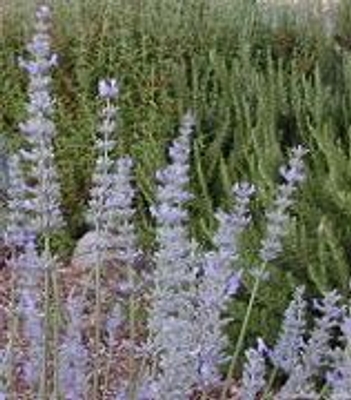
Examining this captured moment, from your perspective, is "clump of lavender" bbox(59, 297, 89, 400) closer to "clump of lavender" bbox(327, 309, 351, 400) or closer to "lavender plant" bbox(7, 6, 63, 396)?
"lavender plant" bbox(7, 6, 63, 396)

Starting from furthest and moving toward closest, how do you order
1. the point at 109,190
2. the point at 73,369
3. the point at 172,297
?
the point at 73,369 → the point at 109,190 → the point at 172,297

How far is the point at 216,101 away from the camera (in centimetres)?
562

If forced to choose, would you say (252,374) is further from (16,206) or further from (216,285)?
(16,206)

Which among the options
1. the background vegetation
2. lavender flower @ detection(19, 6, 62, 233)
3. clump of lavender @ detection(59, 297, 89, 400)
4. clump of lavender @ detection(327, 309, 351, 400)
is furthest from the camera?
the background vegetation

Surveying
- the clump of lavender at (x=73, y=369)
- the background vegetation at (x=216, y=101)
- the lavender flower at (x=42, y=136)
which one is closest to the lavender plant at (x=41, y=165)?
the lavender flower at (x=42, y=136)

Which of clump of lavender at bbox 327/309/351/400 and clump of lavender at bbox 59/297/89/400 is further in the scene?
clump of lavender at bbox 59/297/89/400

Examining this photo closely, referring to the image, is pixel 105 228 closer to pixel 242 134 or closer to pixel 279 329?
pixel 279 329

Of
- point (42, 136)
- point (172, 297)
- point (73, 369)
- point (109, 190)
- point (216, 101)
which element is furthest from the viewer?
point (216, 101)

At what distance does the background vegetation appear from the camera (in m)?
4.50

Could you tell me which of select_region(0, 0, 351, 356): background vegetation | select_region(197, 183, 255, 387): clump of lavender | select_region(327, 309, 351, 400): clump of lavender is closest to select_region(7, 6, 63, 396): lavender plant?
select_region(197, 183, 255, 387): clump of lavender

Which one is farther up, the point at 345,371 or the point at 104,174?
the point at 104,174

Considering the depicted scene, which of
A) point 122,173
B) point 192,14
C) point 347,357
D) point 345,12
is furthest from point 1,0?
point 347,357

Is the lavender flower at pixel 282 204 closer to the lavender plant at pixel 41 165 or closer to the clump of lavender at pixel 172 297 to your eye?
the clump of lavender at pixel 172 297

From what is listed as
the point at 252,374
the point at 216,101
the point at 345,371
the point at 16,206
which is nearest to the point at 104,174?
the point at 16,206
